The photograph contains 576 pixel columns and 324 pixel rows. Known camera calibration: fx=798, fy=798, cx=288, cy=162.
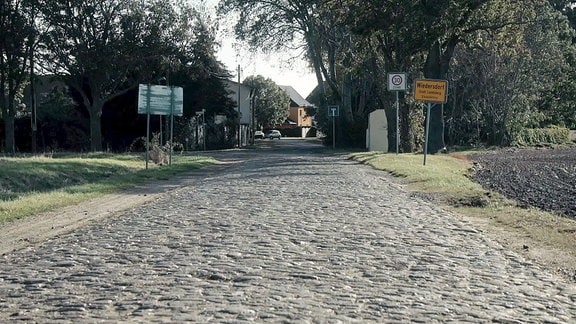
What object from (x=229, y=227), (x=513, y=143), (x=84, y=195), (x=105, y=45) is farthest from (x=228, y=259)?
(x=513, y=143)

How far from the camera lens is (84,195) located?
19766 mm

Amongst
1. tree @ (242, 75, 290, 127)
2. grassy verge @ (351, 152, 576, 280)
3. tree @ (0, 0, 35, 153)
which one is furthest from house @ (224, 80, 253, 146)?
grassy verge @ (351, 152, 576, 280)

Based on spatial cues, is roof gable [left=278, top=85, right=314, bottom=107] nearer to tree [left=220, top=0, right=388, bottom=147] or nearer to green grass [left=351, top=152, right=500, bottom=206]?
tree [left=220, top=0, right=388, bottom=147]

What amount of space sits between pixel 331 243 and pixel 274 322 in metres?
4.38

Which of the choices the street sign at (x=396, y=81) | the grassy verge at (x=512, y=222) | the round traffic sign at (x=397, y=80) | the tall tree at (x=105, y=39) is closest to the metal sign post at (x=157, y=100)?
the street sign at (x=396, y=81)

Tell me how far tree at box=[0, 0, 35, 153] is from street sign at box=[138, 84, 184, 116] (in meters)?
18.2

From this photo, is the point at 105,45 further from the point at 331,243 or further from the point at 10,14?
the point at 331,243

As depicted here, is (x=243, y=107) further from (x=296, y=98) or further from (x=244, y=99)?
(x=296, y=98)

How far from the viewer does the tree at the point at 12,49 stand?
47.3m

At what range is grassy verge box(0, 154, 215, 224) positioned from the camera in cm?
1720

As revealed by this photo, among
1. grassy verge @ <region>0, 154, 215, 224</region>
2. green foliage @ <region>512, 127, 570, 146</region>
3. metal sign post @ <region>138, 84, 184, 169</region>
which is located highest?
metal sign post @ <region>138, 84, 184, 169</region>

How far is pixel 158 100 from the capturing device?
32156mm

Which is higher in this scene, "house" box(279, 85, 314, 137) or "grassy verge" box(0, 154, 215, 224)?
"house" box(279, 85, 314, 137)

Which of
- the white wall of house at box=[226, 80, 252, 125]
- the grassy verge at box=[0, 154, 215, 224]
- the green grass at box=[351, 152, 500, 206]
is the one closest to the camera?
the grassy verge at box=[0, 154, 215, 224]
